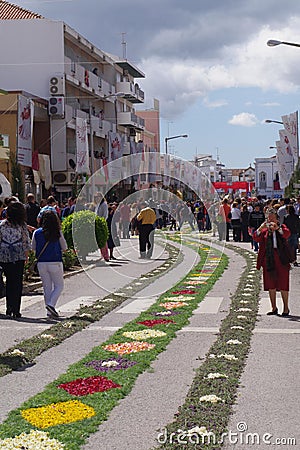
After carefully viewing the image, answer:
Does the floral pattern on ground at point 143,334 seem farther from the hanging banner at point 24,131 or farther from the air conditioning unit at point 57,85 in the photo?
the air conditioning unit at point 57,85

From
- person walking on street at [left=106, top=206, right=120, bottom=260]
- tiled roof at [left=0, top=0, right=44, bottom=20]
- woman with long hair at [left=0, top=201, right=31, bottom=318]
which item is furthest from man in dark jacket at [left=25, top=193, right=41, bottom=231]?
tiled roof at [left=0, top=0, right=44, bottom=20]

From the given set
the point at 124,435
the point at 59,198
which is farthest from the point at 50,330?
the point at 59,198

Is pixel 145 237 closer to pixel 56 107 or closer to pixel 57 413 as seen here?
pixel 57 413

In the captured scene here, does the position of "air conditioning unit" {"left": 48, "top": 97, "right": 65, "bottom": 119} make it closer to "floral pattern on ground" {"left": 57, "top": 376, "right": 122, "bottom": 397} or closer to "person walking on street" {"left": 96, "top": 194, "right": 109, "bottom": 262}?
"person walking on street" {"left": 96, "top": 194, "right": 109, "bottom": 262}

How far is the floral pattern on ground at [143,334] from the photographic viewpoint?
34.1ft

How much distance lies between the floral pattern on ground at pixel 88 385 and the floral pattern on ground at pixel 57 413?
391 mm

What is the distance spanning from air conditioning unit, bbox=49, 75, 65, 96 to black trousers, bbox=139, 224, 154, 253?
3069 centimetres

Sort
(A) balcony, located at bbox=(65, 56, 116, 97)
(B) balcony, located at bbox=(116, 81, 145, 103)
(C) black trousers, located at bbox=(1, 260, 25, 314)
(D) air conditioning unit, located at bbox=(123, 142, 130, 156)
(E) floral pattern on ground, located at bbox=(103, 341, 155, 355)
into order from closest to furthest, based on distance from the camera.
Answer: (E) floral pattern on ground, located at bbox=(103, 341, 155, 355) → (C) black trousers, located at bbox=(1, 260, 25, 314) → (A) balcony, located at bbox=(65, 56, 116, 97) → (D) air conditioning unit, located at bbox=(123, 142, 130, 156) → (B) balcony, located at bbox=(116, 81, 145, 103)

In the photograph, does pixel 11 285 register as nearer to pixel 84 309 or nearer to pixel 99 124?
pixel 84 309

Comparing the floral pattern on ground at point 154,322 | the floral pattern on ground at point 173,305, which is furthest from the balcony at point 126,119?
the floral pattern on ground at point 154,322

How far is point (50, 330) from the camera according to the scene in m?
11.3

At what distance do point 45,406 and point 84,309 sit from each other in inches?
253

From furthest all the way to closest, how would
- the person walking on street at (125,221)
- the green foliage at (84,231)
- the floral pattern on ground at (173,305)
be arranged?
the person walking on street at (125,221), the green foliage at (84,231), the floral pattern on ground at (173,305)

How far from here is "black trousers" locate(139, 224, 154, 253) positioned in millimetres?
23766
